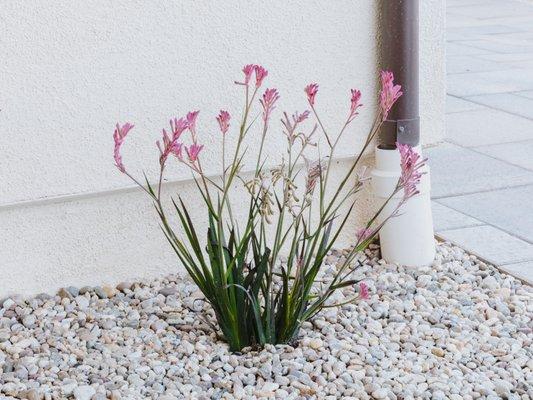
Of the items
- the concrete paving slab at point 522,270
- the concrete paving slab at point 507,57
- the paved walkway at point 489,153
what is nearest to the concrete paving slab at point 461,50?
the paved walkway at point 489,153

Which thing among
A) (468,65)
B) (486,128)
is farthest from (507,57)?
(486,128)

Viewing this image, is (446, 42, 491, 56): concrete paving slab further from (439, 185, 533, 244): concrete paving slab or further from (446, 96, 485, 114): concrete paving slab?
(439, 185, 533, 244): concrete paving slab

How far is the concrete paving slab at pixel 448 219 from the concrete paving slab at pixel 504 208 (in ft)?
0.12

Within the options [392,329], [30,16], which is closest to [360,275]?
[392,329]

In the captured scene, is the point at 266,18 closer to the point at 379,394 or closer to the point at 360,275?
the point at 360,275

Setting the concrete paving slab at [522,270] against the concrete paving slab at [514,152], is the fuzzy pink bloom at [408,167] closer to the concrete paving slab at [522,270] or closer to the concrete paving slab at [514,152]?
the concrete paving slab at [522,270]

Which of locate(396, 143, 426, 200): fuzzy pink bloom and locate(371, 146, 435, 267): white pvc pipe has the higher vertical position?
locate(396, 143, 426, 200): fuzzy pink bloom

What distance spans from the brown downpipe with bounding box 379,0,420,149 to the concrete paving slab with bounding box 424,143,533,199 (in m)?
0.92

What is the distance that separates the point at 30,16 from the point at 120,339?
3.64 ft

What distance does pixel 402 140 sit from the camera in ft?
12.3

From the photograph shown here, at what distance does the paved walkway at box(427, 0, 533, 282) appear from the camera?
13.3ft

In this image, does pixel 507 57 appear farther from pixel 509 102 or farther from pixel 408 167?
pixel 408 167

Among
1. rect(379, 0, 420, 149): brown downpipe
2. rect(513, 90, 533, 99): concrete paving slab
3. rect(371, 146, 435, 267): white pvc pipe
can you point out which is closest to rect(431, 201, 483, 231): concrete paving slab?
rect(371, 146, 435, 267): white pvc pipe

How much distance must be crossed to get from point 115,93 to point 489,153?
246 centimetres
